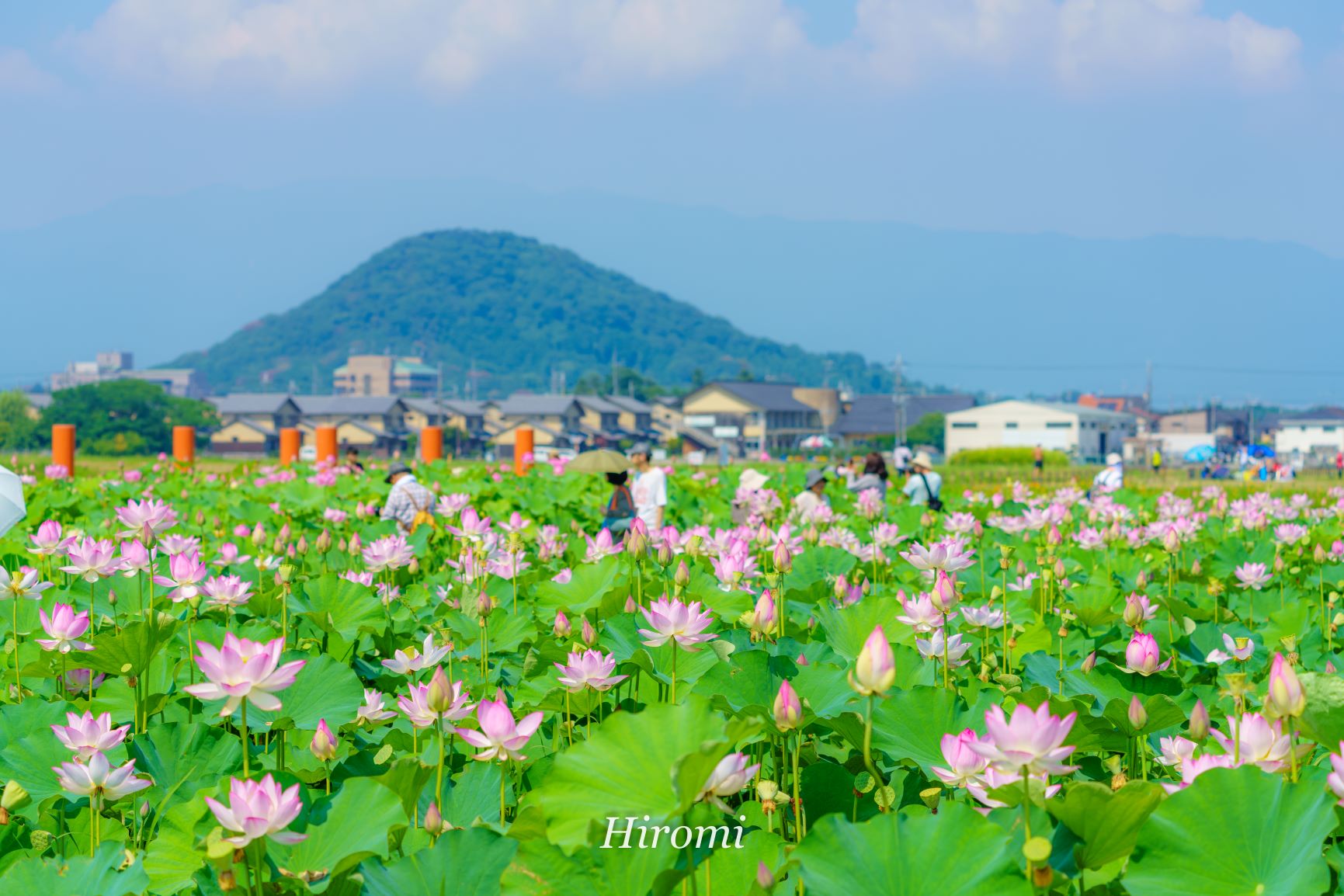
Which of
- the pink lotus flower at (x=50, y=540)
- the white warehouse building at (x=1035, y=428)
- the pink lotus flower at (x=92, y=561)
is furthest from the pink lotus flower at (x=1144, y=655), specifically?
the white warehouse building at (x=1035, y=428)

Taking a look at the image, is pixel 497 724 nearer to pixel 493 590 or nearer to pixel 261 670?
pixel 261 670

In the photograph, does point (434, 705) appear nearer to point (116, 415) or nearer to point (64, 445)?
point (64, 445)

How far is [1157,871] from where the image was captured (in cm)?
145

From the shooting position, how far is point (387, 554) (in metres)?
3.94

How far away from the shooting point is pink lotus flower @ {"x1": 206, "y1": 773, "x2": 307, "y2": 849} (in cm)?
142

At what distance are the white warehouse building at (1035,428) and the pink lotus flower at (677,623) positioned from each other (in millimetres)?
66673

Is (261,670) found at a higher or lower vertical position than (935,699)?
higher

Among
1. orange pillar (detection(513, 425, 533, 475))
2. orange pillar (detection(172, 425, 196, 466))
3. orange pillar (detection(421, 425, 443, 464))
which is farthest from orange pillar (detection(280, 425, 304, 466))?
orange pillar (detection(513, 425, 533, 475))

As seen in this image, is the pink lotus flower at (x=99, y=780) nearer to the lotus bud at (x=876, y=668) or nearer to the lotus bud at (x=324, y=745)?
the lotus bud at (x=324, y=745)

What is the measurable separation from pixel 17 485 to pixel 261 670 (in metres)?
2.38

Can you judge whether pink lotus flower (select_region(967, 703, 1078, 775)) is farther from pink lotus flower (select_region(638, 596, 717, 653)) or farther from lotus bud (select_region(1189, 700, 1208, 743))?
pink lotus flower (select_region(638, 596, 717, 653))

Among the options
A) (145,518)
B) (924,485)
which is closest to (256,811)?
(145,518)

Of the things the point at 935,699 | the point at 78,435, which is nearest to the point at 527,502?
the point at 935,699

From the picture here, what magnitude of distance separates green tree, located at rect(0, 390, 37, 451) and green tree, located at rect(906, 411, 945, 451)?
193 ft
